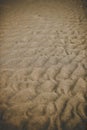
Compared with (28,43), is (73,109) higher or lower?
higher

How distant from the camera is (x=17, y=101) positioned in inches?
111

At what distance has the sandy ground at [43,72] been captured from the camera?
2525mm

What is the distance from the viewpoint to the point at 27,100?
284 cm

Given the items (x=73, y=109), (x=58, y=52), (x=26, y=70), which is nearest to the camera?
(x=73, y=109)

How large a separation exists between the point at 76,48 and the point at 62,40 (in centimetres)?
59

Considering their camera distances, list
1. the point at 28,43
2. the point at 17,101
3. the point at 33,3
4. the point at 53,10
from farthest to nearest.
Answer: the point at 33,3 → the point at 53,10 → the point at 28,43 → the point at 17,101

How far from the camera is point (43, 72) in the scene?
3496 millimetres

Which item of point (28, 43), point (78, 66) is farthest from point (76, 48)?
point (28, 43)

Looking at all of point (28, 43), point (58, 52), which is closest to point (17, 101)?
point (58, 52)

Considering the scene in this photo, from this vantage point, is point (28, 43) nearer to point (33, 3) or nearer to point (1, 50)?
point (1, 50)

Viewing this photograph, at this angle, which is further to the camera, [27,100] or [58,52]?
[58,52]

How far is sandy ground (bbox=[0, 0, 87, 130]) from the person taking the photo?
2525mm

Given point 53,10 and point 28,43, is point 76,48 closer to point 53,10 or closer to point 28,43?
point 28,43

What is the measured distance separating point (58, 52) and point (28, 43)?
932 mm
